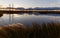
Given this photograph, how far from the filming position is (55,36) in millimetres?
6398

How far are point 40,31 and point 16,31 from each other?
2.77 ft

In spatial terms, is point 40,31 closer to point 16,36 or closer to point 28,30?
point 28,30

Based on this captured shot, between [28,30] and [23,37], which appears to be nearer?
[23,37]

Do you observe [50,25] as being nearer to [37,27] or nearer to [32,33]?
[37,27]

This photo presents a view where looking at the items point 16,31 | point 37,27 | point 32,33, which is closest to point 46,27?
point 37,27

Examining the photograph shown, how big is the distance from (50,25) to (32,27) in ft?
2.60

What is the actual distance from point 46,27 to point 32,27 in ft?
1.68

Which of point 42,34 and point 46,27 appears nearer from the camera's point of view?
point 42,34

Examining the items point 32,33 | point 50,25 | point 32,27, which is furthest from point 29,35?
point 50,25

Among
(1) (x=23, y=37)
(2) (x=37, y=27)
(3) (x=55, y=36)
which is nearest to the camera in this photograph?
(1) (x=23, y=37)

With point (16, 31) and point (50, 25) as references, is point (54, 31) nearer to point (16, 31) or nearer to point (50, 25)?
point (50, 25)

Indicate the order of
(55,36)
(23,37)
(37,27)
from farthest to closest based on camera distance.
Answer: (37,27), (55,36), (23,37)

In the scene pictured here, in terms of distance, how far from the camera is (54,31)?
668cm

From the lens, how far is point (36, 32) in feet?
21.2
